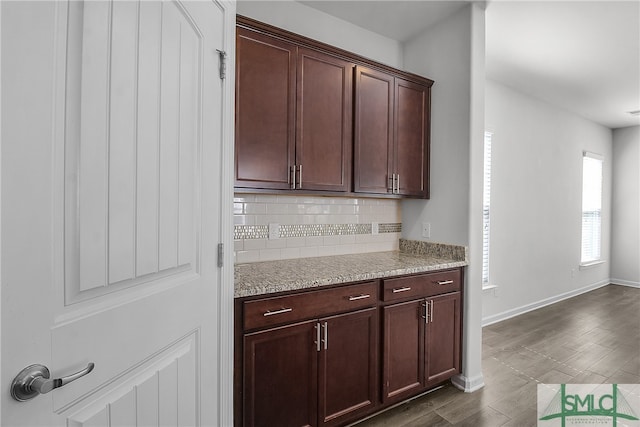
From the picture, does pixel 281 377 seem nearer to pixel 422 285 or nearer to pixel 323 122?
pixel 422 285

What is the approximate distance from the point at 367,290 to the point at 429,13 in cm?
211

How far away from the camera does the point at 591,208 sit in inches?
218

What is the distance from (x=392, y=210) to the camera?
294 centimetres

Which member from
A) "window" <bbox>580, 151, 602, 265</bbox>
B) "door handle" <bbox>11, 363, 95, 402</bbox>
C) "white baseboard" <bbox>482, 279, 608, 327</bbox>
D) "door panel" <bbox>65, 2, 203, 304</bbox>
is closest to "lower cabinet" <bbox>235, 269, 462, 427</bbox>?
"door panel" <bbox>65, 2, 203, 304</bbox>

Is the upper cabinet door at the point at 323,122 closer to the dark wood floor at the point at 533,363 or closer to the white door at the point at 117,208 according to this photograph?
the white door at the point at 117,208

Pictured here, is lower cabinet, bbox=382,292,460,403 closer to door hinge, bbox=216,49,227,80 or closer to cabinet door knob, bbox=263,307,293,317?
cabinet door knob, bbox=263,307,293,317

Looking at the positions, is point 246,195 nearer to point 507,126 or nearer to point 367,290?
point 367,290

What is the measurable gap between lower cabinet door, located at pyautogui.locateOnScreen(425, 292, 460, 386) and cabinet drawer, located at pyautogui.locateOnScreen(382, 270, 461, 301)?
6cm

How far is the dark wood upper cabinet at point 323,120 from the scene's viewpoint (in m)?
1.91

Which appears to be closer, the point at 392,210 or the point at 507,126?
the point at 392,210

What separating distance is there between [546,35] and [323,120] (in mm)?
2170

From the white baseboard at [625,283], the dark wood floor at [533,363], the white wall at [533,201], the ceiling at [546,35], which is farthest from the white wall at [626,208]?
the ceiling at [546,35]

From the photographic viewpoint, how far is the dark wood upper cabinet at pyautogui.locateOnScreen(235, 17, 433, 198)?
191 cm

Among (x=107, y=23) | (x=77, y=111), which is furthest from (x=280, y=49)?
(x=77, y=111)
